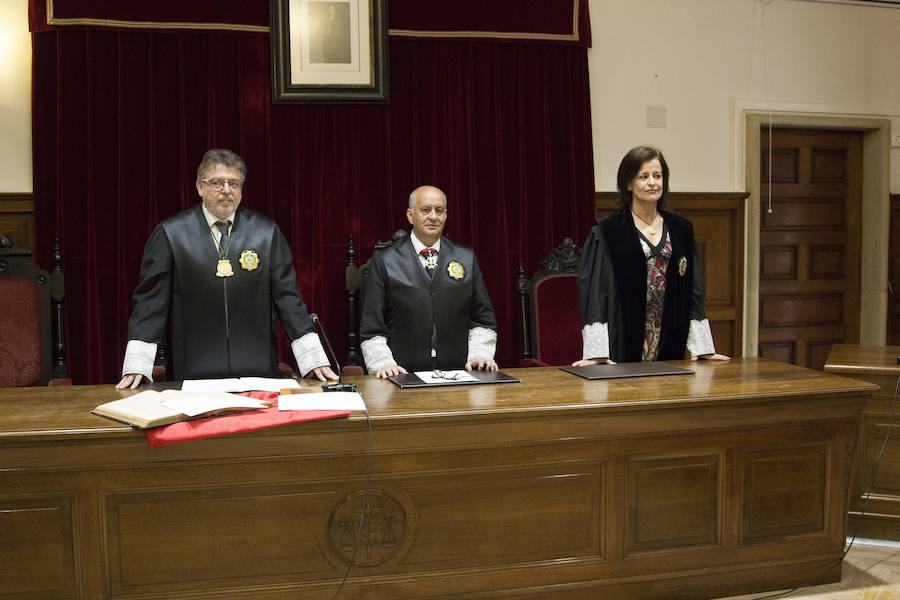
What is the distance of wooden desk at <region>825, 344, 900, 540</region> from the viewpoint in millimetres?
3029

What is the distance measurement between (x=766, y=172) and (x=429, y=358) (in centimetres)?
301

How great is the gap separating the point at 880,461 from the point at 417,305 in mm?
1937

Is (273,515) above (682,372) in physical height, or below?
below

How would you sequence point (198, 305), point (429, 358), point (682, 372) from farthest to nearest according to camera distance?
point (429, 358), point (198, 305), point (682, 372)

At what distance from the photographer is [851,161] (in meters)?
5.19

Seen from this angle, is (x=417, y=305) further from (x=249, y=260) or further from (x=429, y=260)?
(x=249, y=260)

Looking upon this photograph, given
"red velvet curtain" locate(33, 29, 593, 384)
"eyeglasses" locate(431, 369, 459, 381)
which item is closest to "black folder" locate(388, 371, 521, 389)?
"eyeglasses" locate(431, 369, 459, 381)

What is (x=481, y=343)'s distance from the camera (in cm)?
316

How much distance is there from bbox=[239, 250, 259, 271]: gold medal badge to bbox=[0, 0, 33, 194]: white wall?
165 centimetres

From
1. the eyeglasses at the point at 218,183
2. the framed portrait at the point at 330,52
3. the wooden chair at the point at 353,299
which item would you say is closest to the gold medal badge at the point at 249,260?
the eyeglasses at the point at 218,183

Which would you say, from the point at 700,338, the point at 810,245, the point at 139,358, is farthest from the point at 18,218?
the point at 810,245

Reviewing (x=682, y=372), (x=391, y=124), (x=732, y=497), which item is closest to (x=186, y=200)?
(x=391, y=124)

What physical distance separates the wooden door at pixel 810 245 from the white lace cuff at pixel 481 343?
106 inches

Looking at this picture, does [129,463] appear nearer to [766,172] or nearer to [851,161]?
[766,172]
